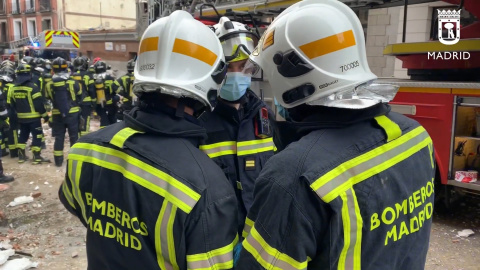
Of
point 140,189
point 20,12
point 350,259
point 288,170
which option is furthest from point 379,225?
point 20,12

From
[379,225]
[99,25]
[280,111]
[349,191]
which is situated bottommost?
[379,225]

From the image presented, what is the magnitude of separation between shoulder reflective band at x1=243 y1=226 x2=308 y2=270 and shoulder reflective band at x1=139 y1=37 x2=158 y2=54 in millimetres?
840

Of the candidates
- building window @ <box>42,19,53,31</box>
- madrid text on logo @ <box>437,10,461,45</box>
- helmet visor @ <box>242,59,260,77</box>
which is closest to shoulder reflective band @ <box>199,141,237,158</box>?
helmet visor @ <box>242,59,260,77</box>

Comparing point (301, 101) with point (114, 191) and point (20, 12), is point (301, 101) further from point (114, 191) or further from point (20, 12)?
point (20, 12)

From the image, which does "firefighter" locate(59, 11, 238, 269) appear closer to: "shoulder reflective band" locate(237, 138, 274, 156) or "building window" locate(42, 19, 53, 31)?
"shoulder reflective band" locate(237, 138, 274, 156)

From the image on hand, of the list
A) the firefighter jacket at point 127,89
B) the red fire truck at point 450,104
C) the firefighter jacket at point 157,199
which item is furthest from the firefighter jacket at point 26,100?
the firefighter jacket at point 157,199

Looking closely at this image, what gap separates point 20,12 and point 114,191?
146 feet

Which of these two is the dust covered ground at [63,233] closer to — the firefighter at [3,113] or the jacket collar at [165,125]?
the firefighter at [3,113]

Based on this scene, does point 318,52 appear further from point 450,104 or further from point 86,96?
point 86,96

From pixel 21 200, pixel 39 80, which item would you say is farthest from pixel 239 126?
pixel 39 80

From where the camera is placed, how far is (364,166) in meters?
1.36

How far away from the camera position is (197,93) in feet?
5.54

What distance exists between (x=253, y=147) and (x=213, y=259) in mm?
1013

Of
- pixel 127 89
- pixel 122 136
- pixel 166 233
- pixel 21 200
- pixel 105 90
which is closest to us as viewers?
pixel 166 233
